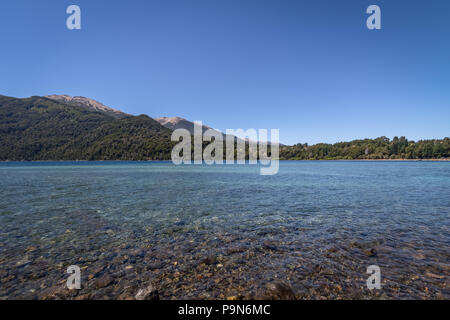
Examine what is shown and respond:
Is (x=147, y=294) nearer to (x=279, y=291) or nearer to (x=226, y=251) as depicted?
(x=226, y=251)

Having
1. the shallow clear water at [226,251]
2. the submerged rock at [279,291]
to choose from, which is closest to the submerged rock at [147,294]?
the shallow clear water at [226,251]

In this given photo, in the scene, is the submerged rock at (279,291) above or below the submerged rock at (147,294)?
above

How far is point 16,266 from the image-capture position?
361 inches

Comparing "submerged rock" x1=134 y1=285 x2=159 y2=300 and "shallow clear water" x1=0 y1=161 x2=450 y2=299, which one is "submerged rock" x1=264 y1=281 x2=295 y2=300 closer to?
"shallow clear water" x1=0 y1=161 x2=450 y2=299

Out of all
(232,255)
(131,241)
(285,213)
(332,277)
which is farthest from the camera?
(285,213)

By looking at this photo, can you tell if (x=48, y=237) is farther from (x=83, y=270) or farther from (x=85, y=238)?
(x=83, y=270)

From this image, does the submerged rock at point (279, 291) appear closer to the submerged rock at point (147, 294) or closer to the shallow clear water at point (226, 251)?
the shallow clear water at point (226, 251)

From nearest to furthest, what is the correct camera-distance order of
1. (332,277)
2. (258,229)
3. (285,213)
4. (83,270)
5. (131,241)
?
(332,277)
(83,270)
(131,241)
(258,229)
(285,213)

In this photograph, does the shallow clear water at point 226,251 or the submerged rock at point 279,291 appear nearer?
the submerged rock at point 279,291

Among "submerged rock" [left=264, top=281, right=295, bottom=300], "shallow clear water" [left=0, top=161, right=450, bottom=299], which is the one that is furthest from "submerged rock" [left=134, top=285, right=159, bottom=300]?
"submerged rock" [left=264, top=281, right=295, bottom=300]

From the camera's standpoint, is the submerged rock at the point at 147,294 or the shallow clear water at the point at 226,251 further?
the shallow clear water at the point at 226,251

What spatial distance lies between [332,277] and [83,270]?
405 inches
